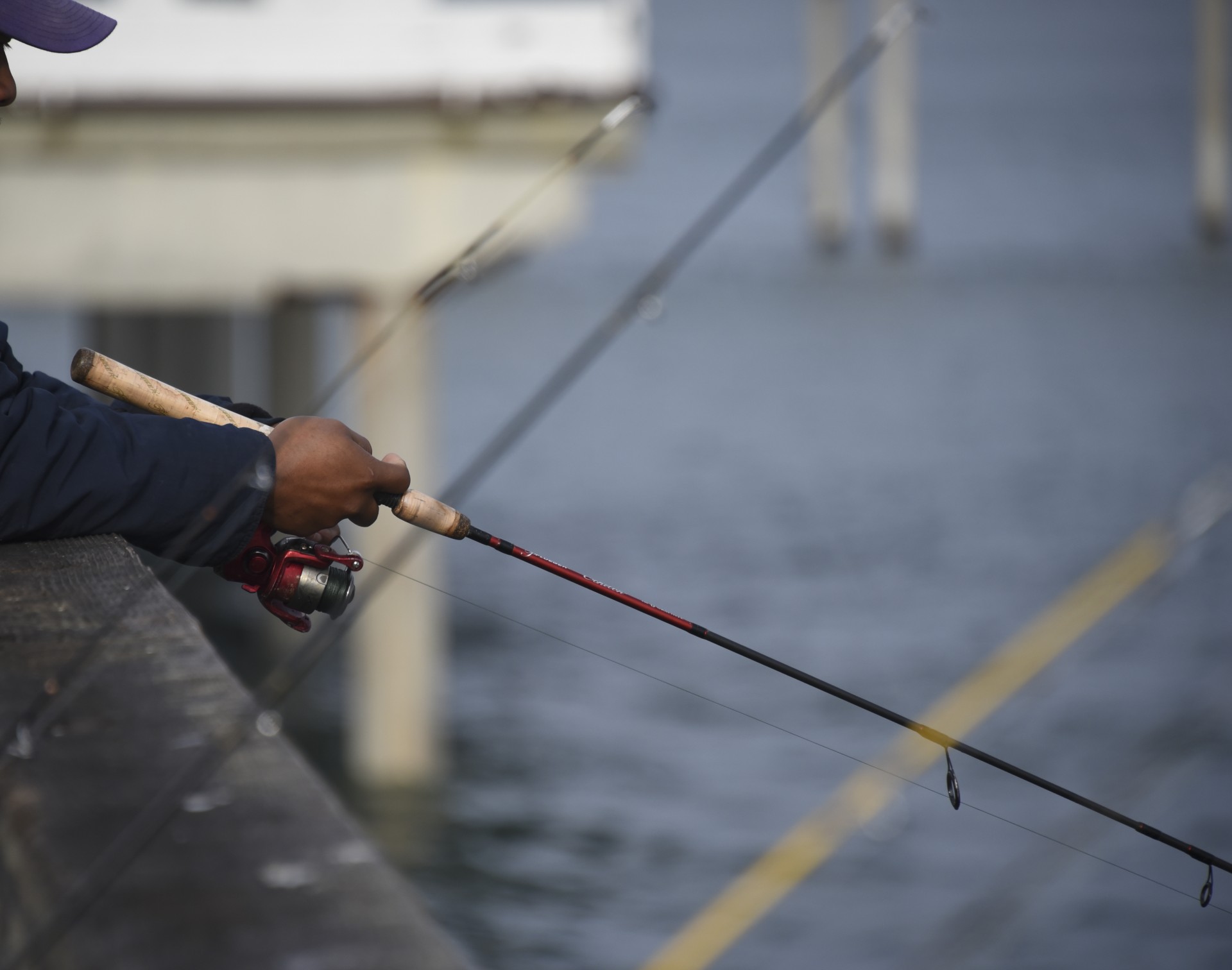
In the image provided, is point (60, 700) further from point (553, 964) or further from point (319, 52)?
point (553, 964)

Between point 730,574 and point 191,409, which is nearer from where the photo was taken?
point 191,409

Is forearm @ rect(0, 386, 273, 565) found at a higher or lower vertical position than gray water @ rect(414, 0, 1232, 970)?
lower

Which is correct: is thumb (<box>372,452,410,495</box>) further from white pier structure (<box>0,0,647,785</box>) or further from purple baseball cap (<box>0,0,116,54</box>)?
white pier structure (<box>0,0,647,785</box>)

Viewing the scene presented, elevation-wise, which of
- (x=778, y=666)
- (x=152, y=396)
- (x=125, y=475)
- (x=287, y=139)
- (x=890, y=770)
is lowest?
(x=125, y=475)

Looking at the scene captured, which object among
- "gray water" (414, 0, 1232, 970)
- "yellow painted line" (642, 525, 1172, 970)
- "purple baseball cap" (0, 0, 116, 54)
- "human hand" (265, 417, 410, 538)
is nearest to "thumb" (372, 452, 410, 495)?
"human hand" (265, 417, 410, 538)

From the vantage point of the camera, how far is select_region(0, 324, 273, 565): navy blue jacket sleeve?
185cm

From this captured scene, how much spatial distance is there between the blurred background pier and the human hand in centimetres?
16

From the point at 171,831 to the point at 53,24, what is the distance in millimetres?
1175

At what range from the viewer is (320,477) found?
188 centimetres

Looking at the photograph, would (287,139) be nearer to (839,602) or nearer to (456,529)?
(456,529)

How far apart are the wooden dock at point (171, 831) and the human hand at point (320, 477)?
7.0 inches

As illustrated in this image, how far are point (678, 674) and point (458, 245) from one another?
491 centimetres

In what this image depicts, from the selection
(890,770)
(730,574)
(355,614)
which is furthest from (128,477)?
(730,574)

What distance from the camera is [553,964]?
8039 mm
